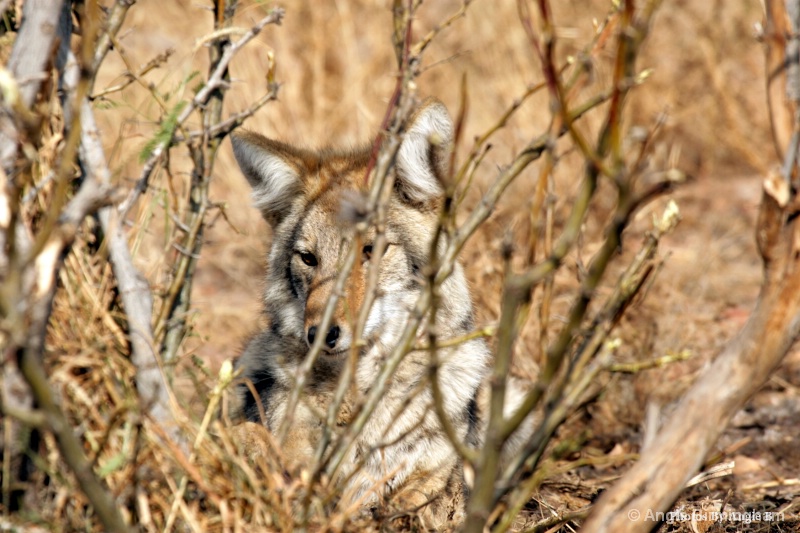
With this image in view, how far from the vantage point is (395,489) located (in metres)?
3.73

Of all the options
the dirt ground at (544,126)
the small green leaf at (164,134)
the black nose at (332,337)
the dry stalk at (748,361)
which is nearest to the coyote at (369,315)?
the black nose at (332,337)

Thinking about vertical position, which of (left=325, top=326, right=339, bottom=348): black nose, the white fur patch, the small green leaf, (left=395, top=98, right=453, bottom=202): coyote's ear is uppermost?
(left=395, top=98, right=453, bottom=202): coyote's ear

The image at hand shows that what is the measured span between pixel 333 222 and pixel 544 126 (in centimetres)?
467

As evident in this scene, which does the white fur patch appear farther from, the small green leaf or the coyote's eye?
the small green leaf

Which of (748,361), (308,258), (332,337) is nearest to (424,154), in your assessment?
(308,258)

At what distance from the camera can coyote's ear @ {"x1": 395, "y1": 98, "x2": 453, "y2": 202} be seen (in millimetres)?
3889

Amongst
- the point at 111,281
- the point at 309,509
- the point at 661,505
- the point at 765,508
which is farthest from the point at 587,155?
the point at 765,508

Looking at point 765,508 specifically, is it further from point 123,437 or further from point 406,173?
point 123,437

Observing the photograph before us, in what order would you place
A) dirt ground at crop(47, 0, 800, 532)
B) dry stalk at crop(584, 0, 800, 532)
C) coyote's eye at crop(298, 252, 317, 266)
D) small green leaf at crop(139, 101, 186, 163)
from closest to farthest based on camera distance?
1. dry stalk at crop(584, 0, 800, 532)
2. small green leaf at crop(139, 101, 186, 163)
3. coyote's eye at crop(298, 252, 317, 266)
4. dirt ground at crop(47, 0, 800, 532)

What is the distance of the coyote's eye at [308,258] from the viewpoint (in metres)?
4.28

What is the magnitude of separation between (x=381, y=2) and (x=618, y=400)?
20.7ft

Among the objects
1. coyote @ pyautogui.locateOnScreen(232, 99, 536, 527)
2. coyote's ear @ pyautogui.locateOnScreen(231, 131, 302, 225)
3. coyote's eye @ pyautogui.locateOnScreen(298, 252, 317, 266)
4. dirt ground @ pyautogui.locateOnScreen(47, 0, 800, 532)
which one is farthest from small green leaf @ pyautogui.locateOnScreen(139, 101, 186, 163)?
dirt ground @ pyautogui.locateOnScreen(47, 0, 800, 532)

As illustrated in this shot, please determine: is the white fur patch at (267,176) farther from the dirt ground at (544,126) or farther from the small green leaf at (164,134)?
the dirt ground at (544,126)

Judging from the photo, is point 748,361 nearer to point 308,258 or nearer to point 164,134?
point 164,134
